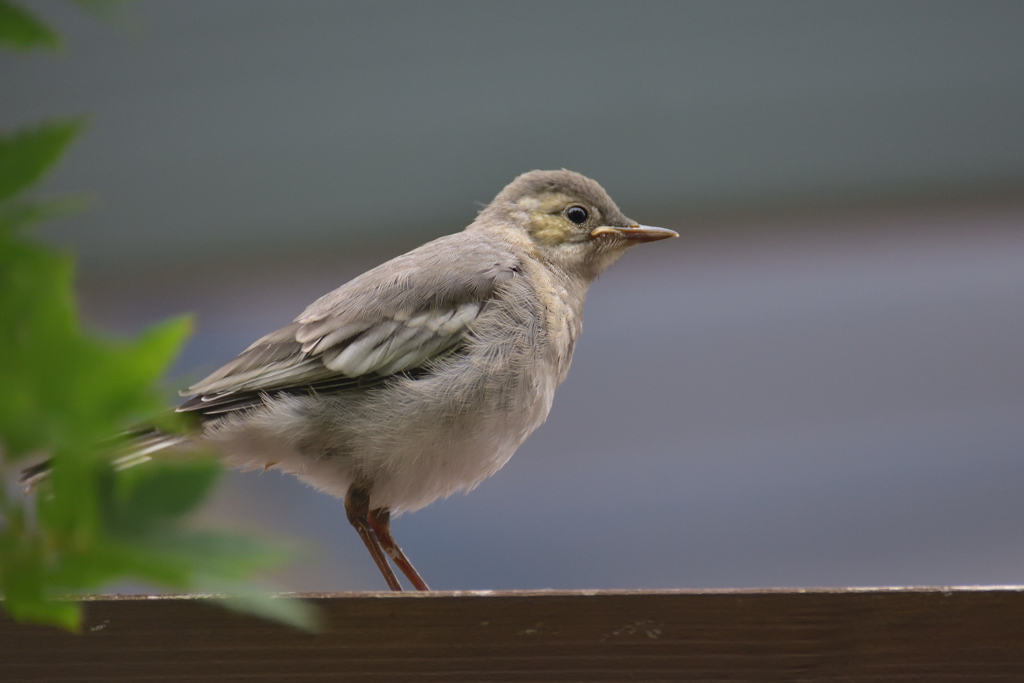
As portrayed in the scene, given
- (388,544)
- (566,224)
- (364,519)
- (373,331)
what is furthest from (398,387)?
(566,224)

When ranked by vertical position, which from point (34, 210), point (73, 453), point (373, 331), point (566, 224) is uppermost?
point (566, 224)

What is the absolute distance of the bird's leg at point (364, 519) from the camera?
2598 mm

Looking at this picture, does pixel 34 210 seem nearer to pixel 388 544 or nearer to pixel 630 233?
pixel 388 544

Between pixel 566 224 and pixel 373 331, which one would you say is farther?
pixel 566 224

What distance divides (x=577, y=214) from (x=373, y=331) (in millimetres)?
1001

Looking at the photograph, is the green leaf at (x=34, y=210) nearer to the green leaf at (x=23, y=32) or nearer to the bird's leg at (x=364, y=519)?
the green leaf at (x=23, y=32)

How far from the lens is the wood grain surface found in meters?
1.49

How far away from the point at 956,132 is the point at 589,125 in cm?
175

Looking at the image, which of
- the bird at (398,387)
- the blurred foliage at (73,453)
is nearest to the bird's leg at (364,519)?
the bird at (398,387)

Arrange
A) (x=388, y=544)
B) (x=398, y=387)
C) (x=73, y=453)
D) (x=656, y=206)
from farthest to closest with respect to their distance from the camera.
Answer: (x=656, y=206), (x=388, y=544), (x=398, y=387), (x=73, y=453)

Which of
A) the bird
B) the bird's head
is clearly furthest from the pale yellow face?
the bird

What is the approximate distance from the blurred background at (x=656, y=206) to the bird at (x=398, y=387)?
1.87m

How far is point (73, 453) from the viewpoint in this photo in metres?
0.47

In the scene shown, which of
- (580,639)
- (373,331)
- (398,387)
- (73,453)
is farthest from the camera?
(373,331)
